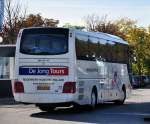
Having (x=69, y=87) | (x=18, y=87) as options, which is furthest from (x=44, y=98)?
(x=18, y=87)

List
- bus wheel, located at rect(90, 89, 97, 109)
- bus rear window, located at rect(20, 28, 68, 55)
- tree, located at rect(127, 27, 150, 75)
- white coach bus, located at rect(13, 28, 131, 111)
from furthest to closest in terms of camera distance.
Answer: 1. tree, located at rect(127, 27, 150, 75)
2. bus wheel, located at rect(90, 89, 97, 109)
3. bus rear window, located at rect(20, 28, 68, 55)
4. white coach bus, located at rect(13, 28, 131, 111)

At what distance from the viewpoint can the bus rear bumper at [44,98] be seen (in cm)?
2009

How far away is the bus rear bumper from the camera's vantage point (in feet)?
65.9

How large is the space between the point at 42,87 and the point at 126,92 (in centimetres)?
896

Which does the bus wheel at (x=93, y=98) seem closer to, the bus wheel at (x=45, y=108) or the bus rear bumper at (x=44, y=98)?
the bus wheel at (x=45, y=108)

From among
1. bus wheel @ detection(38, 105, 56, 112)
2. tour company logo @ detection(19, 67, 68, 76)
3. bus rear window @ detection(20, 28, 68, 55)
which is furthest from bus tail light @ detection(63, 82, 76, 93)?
bus wheel @ detection(38, 105, 56, 112)

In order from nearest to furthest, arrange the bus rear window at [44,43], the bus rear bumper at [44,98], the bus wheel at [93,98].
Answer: the bus rear bumper at [44,98], the bus rear window at [44,43], the bus wheel at [93,98]

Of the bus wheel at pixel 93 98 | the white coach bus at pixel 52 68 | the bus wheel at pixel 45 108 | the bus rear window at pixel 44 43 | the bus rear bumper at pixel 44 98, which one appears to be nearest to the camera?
the bus rear bumper at pixel 44 98

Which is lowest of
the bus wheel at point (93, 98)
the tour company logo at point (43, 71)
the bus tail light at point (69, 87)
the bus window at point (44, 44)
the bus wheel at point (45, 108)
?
the bus wheel at point (45, 108)

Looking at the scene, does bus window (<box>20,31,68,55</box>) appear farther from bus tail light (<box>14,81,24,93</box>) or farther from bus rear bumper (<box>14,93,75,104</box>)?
bus rear bumper (<box>14,93,75,104</box>)

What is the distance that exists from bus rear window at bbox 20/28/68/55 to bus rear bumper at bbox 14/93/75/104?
1530 millimetres

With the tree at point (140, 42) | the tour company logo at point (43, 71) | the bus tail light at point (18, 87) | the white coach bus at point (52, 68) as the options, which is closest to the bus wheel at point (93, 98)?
the white coach bus at point (52, 68)

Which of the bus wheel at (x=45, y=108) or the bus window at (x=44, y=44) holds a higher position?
the bus window at (x=44, y=44)

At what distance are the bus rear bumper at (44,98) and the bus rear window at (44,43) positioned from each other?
60.2 inches
